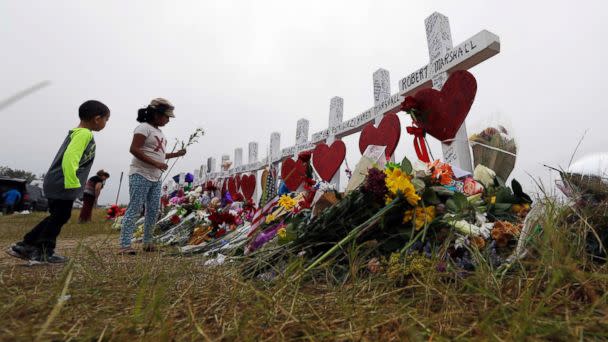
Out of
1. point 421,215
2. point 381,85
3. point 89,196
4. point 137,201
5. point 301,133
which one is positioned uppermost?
point 301,133

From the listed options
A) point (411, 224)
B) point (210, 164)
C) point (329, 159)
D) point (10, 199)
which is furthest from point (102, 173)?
point (411, 224)

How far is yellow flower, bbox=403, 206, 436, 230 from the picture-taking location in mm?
1371

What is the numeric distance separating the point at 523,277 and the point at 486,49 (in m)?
1.46

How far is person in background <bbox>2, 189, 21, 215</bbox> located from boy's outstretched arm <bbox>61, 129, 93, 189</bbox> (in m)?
12.8

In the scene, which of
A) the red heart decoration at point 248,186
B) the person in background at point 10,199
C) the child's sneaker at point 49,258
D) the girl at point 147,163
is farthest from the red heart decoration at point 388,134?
the person in background at point 10,199

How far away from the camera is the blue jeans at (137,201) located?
9.83 ft

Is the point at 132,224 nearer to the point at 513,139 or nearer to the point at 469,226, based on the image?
the point at 469,226

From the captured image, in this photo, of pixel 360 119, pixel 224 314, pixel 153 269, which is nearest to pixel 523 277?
pixel 224 314

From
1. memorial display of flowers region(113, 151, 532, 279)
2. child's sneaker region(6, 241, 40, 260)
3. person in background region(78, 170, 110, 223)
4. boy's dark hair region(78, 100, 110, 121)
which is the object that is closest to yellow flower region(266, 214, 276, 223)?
memorial display of flowers region(113, 151, 532, 279)

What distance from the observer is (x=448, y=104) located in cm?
200

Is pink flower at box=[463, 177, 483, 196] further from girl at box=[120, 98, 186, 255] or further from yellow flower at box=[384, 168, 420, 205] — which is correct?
girl at box=[120, 98, 186, 255]

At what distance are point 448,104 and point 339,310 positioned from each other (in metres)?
1.53

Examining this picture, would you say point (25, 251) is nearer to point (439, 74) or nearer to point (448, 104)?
point (448, 104)

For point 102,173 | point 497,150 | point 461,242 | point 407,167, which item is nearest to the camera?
point 461,242
